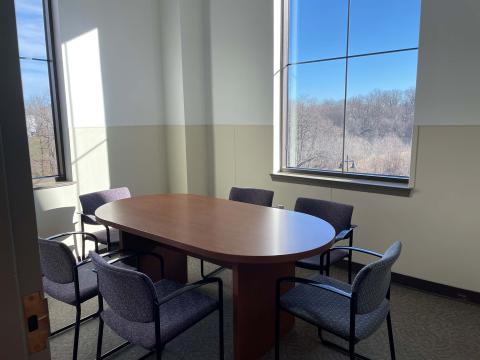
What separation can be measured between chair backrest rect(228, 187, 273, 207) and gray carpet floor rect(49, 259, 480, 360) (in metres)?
0.95

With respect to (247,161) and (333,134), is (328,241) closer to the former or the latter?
(333,134)

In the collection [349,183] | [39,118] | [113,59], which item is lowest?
[349,183]

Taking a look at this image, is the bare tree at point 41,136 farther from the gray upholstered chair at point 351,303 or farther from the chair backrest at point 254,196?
the gray upholstered chair at point 351,303

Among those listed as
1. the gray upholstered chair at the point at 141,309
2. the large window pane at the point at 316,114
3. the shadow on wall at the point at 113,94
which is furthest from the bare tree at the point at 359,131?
the gray upholstered chair at the point at 141,309

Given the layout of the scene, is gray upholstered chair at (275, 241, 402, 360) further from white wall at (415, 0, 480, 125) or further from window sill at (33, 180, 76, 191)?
window sill at (33, 180, 76, 191)

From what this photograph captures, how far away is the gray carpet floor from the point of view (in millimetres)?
2332

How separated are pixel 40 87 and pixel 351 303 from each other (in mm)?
3513

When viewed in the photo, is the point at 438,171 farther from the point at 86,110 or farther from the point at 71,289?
the point at 86,110

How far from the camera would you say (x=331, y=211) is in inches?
116

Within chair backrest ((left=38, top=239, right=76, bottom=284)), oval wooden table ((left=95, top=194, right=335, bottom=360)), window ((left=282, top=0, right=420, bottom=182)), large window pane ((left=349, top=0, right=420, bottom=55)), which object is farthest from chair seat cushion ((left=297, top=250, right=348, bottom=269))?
large window pane ((left=349, top=0, right=420, bottom=55))

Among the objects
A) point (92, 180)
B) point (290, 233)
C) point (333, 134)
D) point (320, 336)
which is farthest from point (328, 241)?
point (92, 180)

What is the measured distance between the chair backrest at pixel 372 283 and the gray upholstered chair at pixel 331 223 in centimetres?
70

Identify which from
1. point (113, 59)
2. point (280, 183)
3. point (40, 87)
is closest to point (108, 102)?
point (113, 59)

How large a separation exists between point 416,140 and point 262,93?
1.73 meters
